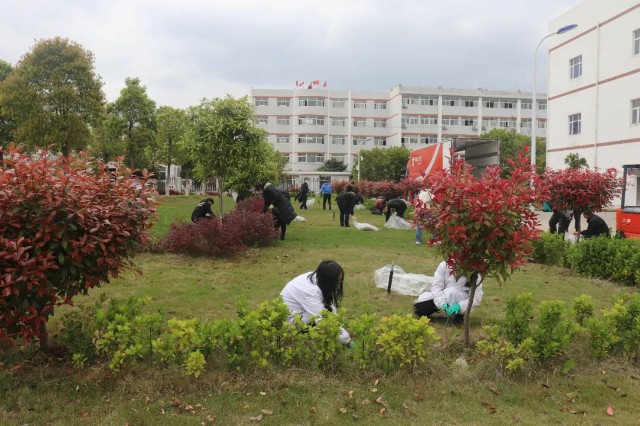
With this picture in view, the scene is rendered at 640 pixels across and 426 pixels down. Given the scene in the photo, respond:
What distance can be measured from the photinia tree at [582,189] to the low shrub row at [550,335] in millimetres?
5559

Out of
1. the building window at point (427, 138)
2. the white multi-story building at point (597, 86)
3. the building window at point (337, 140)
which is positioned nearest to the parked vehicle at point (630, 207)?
the white multi-story building at point (597, 86)

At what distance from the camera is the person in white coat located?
5.32 m

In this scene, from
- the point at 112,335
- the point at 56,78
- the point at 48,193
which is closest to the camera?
the point at 48,193

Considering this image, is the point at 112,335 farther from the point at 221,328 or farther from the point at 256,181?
the point at 256,181

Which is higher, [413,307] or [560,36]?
[560,36]

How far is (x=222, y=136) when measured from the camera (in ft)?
36.9

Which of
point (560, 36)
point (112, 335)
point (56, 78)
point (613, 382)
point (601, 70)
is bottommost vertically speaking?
point (613, 382)

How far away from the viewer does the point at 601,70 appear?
28000 mm

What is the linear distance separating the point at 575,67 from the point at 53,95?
29012 mm

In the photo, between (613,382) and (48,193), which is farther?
(613,382)

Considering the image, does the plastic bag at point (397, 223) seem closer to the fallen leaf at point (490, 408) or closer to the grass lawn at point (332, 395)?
the grass lawn at point (332, 395)

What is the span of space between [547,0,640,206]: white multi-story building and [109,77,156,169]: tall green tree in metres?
25.6

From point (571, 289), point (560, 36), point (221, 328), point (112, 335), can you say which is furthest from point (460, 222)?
point (560, 36)

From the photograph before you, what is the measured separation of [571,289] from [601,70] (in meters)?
25.5
